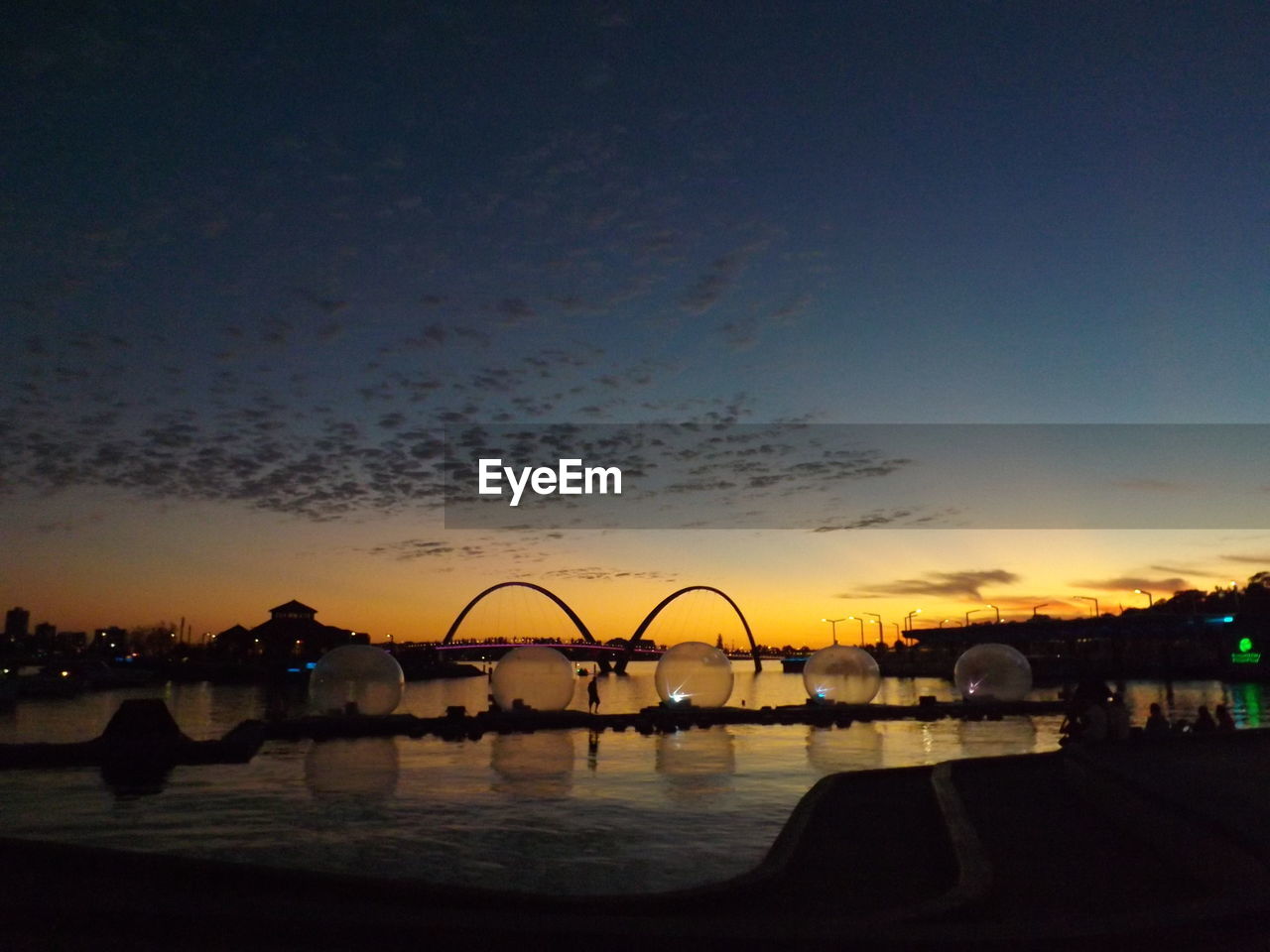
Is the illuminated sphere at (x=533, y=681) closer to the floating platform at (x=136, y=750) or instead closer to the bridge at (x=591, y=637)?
the floating platform at (x=136, y=750)

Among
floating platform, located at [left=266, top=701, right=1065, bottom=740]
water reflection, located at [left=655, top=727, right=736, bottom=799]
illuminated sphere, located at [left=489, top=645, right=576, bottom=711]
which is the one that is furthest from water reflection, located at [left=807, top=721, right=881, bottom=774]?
illuminated sphere, located at [left=489, top=645, right=576, bottom=711]

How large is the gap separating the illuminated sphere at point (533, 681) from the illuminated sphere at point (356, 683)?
448 cm

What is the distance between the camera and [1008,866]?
1131 cm

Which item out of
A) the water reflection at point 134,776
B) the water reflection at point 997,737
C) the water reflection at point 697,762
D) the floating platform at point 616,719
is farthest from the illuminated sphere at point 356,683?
the water reflection at point 997,737

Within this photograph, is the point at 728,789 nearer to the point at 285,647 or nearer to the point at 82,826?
the point at 82,826

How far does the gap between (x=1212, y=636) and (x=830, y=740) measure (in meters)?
183

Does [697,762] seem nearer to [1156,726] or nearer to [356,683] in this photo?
[1156,726]

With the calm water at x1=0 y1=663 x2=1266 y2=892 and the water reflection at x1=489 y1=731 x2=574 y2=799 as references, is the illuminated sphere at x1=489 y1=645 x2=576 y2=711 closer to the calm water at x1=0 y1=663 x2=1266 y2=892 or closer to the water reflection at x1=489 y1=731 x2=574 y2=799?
the water reflection at x1=489 y1=731 x2=574 y2=799

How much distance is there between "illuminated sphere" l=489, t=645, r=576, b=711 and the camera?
137 feet

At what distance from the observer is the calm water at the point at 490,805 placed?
14.0 metres

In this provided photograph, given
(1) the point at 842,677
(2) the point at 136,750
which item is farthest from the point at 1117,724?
(1) the point at 842,677

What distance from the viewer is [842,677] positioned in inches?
1832

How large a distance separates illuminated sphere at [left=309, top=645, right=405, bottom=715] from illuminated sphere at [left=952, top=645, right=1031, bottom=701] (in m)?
27.4

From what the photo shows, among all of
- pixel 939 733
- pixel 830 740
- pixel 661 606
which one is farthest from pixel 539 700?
pixel 661 606
